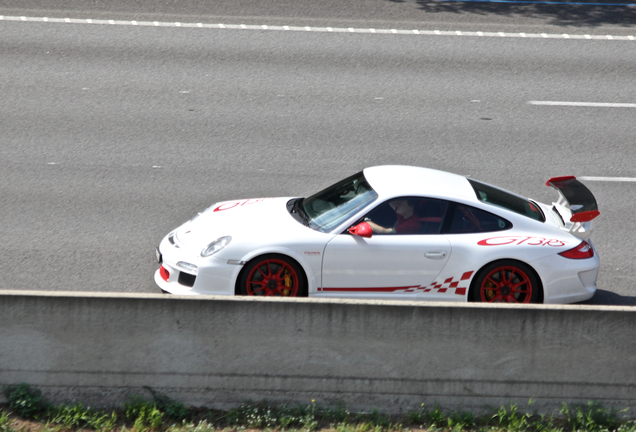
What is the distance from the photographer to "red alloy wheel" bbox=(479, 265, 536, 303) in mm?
6852

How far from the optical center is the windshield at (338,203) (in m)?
6.97

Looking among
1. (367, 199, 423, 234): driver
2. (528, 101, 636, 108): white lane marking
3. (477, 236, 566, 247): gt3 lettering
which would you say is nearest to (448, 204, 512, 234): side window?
(477, 236, 566, 247): gt3 lettering

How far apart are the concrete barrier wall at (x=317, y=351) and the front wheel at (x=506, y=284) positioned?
1.40 meters

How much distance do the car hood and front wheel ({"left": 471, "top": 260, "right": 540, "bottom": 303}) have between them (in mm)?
1766

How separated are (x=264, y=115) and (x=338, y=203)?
511 cm

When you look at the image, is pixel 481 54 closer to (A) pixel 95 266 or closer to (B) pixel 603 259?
(B) pixel 603 259

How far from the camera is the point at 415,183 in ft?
23.7

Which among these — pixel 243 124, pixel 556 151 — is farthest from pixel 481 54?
pixel 243 124

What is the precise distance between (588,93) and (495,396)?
907cm

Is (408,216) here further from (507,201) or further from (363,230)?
(507,201)

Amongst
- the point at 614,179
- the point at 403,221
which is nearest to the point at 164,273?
the point at 403,221

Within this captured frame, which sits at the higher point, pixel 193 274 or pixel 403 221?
pixel 403 221

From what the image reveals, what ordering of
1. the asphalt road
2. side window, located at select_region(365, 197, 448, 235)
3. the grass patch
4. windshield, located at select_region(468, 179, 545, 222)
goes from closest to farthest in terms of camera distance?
1. the grass patch
2. side window, located at select_region(365, 197, 448, 235)
3. windshield, located at select_region(468, 179, 545, 222)
4. the asphalt road

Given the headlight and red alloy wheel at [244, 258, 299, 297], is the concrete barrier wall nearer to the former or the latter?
red alloy wheel at [244, 258, 299, 297]
